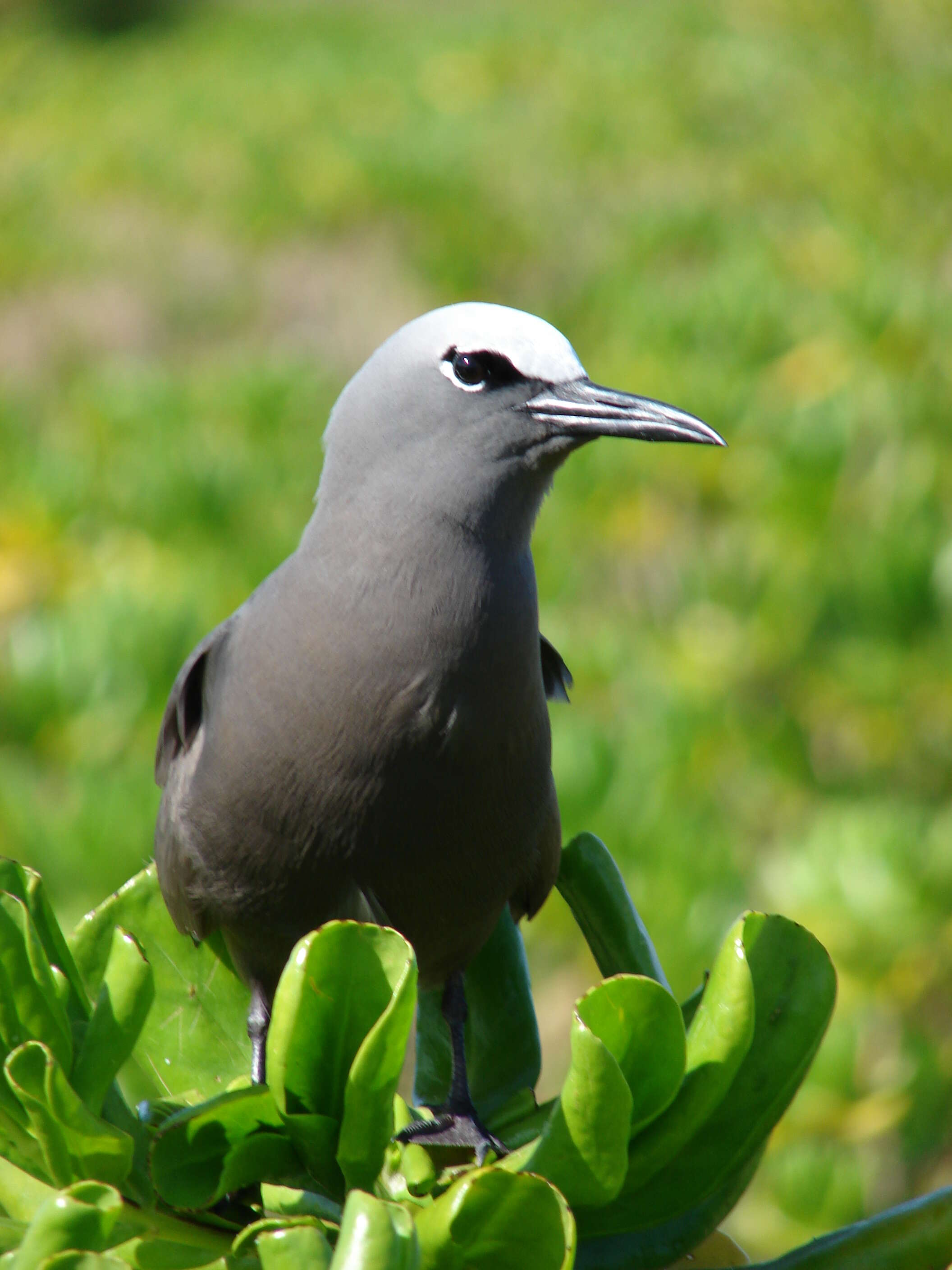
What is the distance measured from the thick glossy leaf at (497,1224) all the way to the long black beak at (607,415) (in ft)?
1.50

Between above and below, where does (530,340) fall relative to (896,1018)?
above

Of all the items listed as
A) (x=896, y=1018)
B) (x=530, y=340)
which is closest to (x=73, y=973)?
(x=530, y=340)

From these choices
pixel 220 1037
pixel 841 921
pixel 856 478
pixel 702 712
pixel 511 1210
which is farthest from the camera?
pixel 856 478

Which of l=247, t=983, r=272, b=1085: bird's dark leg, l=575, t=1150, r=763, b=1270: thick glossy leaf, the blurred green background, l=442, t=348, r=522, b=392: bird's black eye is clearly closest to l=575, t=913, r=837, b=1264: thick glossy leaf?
l=575, t=1150, r=763, b=1270: thick glossy leaf

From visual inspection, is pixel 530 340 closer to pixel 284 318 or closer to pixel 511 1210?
pixel 511 1210

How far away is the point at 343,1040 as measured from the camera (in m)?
0.68

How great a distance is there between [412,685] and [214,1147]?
297 millimetres

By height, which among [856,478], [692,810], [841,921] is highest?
[856,478]

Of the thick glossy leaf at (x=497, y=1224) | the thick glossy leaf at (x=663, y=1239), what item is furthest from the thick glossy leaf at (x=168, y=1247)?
the thick glossy leaf at (x=663, y=1239)

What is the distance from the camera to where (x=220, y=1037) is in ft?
2.94

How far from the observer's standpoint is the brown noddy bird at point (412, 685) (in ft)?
2.79

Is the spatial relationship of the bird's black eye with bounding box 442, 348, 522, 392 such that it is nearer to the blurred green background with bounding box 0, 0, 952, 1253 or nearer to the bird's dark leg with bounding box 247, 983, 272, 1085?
the bird's dark leg with bounding box 247, 983, 272, 1085

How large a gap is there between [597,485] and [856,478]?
66cm

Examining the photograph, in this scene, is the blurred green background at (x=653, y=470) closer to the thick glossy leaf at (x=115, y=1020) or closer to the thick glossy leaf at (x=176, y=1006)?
the thick glossy leaf at (x=176, y=1006)
